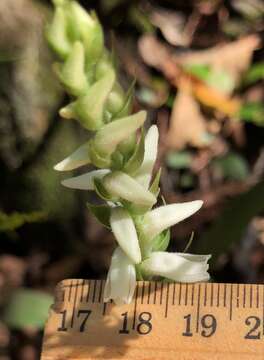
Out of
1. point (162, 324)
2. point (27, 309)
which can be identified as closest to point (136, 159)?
point (162, 324)

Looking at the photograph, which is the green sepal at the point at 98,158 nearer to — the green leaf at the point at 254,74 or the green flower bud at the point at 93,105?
the green flower bud at the point at 93,105

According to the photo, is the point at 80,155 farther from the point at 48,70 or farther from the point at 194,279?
the point at 48,70

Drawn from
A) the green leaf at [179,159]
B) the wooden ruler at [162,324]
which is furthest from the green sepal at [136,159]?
the green leaf at [179,159]

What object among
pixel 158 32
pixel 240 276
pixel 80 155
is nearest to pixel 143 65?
pixel 158 32

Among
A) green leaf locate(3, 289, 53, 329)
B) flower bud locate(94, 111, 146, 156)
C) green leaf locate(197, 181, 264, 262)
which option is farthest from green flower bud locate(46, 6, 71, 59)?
green leaf locate(3, 289, 53, 329)

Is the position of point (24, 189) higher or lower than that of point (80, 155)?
higher

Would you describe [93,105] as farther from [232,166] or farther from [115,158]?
[232,166]
